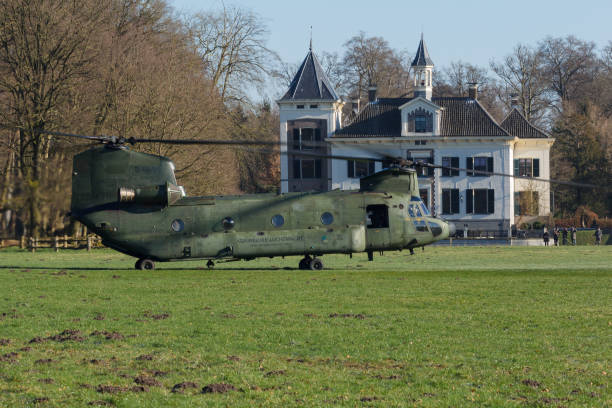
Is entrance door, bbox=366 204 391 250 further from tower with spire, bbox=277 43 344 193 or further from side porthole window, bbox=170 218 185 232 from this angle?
tower with spire, bbox=277 43 344 193

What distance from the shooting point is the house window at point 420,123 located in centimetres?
9169

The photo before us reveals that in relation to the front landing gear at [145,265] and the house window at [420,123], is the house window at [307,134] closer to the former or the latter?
the house window at [420,123]

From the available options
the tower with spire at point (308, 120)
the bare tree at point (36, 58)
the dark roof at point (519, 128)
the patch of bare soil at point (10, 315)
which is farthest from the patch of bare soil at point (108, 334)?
the dark roof at point (519, 128)

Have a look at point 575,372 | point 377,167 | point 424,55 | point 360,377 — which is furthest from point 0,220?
point 424,55

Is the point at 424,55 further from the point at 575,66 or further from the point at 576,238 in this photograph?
the point at 575,66

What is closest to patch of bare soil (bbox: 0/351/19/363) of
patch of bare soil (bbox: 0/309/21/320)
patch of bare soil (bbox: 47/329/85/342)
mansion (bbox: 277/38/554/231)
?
patch of bare soil (bbox: 47/329/85/342)

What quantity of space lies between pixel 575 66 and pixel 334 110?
4682 cm

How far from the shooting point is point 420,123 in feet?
301

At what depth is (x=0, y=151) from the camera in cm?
4919

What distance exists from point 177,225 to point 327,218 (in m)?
6.57

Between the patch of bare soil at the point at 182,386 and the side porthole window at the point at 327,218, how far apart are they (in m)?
24.2

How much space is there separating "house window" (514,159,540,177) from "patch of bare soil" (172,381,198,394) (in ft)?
280

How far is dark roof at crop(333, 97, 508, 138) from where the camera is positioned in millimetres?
91750

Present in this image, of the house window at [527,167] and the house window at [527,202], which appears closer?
the house window at [527,167]
